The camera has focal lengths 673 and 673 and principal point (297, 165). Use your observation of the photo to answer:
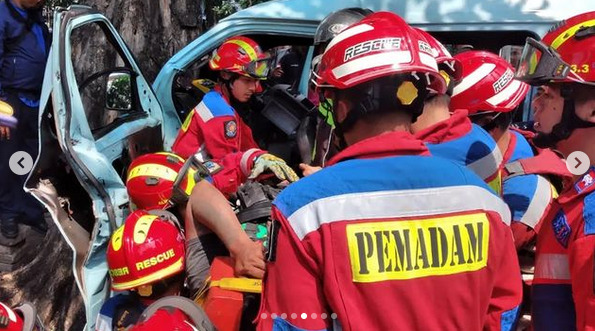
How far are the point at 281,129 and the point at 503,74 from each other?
8.12 ft

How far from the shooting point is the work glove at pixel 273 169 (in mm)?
3521

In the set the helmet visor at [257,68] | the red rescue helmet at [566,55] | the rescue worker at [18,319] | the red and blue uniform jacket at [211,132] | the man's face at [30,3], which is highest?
the red rescue helmet at [566,55]

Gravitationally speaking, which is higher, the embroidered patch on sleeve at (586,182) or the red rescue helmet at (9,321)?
the embroidered patch on sleeve at (586,182)

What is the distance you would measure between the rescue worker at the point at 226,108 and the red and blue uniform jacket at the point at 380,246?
2651 millimetres

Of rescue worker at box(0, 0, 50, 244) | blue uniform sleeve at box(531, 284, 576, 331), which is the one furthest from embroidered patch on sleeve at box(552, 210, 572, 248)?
rescue worker at box(0, 0, 50, 244)

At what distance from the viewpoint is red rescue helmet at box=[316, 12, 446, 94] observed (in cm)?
172

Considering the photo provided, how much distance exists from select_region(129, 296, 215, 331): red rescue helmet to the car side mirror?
2812mm

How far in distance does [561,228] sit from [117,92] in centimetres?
393

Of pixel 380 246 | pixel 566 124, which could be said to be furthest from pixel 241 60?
pixel 380 246

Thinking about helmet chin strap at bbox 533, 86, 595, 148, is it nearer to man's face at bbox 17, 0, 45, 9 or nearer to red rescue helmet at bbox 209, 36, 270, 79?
red rescue helmet at bbox 209, 36, 270, 79

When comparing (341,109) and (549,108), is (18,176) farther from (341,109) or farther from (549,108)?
(549,108)

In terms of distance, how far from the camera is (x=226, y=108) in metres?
4.84

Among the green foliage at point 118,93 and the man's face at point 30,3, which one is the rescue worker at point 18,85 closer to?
the man's face at point 30,3

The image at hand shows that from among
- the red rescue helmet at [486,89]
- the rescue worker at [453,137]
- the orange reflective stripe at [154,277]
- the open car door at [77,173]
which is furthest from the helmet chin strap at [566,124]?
the open car door at [77,173]
